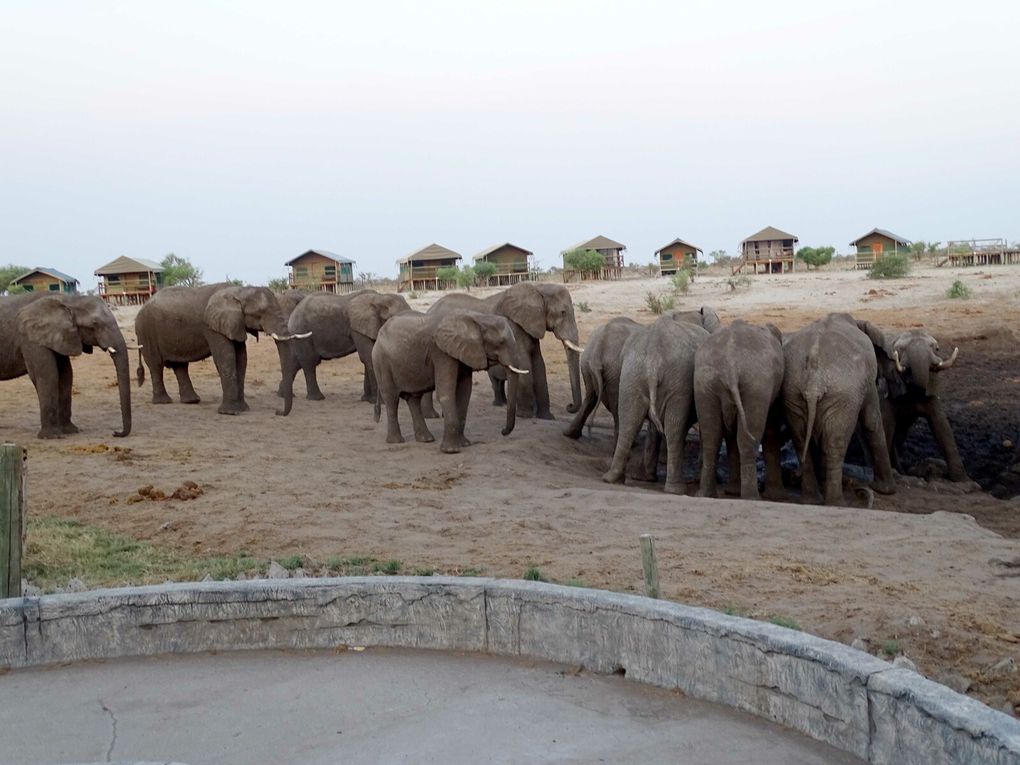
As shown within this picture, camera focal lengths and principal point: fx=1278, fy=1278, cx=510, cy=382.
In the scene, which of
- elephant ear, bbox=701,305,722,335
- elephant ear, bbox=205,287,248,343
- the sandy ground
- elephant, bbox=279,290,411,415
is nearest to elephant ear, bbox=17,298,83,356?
the sandy ground

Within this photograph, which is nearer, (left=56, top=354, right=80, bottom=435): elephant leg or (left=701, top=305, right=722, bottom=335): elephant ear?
(left=701, top=305, right=722, bottom=335): elephant ear

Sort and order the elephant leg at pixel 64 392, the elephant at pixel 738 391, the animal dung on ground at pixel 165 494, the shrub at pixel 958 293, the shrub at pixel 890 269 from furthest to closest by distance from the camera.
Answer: the shrub at pixel 890 269 → the shrub at pixel 958 293 → the elephant leg at pixel 64 392 → the elephant at pixel 738 391 → the animal dung on ground at pixel 165 494

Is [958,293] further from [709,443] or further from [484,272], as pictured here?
[484,272]

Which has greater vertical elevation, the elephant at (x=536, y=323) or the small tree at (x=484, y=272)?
the small tree at (x=484, y=272)

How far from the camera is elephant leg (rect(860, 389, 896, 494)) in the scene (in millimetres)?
12531

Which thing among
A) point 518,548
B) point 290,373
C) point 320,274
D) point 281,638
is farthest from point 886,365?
point 320,274

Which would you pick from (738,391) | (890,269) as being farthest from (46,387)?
(890,269)

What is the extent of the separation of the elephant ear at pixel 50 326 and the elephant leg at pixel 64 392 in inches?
12.2

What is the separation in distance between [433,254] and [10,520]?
50541mm

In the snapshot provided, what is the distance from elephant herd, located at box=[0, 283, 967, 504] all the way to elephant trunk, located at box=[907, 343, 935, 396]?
15 mm

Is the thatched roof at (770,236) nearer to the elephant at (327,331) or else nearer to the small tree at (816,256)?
the small tree at (816,256)

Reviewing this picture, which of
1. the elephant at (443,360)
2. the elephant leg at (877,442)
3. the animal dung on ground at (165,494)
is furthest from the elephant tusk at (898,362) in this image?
the animal dung on ground at (165,494)

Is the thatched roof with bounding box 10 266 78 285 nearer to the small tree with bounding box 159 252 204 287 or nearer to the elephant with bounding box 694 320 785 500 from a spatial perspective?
the small tree with bounding box 159 252 204 287

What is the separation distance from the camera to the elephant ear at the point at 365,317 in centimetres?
1880
